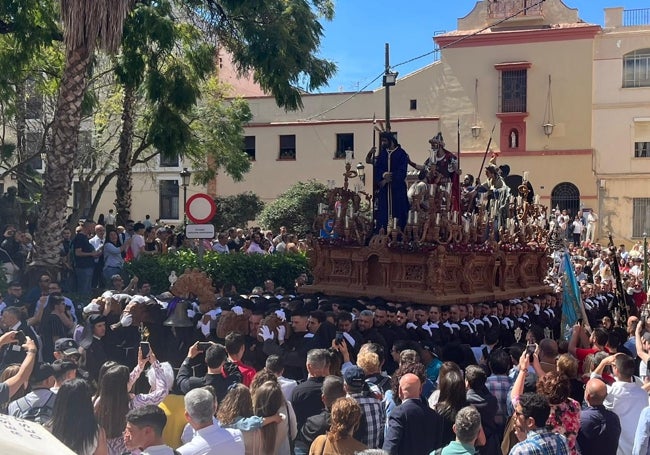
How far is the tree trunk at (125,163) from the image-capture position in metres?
20.4

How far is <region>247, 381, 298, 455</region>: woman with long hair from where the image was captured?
5.19 meters

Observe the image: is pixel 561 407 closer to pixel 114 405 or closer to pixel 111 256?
pixel 114 405

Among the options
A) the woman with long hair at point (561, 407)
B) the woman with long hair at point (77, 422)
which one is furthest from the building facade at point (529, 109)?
the woman with long hair at point (77, 422)

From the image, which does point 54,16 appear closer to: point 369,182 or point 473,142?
point 369,182

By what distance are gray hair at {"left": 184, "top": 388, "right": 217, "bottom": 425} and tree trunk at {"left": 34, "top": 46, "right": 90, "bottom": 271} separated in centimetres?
948

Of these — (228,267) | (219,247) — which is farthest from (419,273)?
(219,247)

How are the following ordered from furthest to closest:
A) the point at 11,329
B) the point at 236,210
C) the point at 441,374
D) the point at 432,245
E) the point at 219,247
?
the point at 236,210
the point at 219,247
the point at 432,245
the point at 11,329
the point at 441,374

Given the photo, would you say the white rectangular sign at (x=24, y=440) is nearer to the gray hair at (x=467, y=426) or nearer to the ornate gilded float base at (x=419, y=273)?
the gray hair at (x=467, y=426)

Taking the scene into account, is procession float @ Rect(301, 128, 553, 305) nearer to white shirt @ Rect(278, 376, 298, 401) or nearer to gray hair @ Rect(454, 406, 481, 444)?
white shirt @ Rect(278, 376, 298, 401)

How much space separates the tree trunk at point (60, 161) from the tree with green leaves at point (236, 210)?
802 inches

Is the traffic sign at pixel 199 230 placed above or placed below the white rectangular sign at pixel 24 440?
above

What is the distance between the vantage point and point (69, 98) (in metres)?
13.5

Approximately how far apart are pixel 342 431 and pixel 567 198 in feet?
103

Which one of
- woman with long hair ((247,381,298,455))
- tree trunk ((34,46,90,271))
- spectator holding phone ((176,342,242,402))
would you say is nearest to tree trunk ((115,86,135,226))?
tree trunk ((34,46,90,271))
